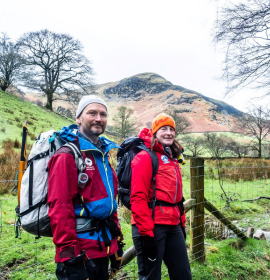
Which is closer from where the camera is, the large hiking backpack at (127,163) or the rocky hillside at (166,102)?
the large hiking backpack at (127,163)

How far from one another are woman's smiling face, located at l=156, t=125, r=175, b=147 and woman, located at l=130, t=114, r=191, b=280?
0.23 feet

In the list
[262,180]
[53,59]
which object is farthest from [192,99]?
[262,180]

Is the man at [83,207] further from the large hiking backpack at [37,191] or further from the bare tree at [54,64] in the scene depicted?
the bare tree at [54,64]

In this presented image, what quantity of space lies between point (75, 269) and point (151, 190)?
964 mm

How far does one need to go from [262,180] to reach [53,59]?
88.0ft

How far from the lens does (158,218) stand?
6.57 ft

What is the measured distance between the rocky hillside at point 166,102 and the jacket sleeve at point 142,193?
110273mm

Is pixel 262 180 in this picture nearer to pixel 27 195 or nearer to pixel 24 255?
pixel 24 255

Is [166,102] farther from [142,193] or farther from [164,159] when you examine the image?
[142,193]

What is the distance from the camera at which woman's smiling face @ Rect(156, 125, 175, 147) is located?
227cm

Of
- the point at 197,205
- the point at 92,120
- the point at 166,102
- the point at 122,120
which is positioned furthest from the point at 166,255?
the point at 166,102

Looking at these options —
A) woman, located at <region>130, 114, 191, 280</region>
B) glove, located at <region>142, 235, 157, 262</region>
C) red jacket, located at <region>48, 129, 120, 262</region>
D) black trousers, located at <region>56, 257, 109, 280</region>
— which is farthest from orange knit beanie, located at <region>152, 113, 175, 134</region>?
black trousers, located at <region>56, 257, 109, 280</region>

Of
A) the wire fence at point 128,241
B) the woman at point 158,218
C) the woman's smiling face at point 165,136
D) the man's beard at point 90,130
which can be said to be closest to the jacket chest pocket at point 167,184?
the woman at point 158,218

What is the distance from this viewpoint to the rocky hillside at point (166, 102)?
406ft
